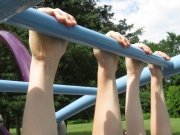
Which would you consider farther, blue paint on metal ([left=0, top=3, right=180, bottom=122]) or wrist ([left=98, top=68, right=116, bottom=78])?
wrist ([left=98, top=68, right=116, bottom=78])

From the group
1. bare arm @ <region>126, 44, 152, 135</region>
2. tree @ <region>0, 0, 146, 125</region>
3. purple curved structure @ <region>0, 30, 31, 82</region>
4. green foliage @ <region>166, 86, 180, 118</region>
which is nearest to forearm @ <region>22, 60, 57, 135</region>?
bare arm @ <region>126, 44, 152, 135</region>

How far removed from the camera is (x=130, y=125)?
1.03 metres

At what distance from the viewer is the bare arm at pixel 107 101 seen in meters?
0.87

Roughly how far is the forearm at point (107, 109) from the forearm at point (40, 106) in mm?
266

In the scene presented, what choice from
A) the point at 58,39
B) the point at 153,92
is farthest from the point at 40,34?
the point at 153,92

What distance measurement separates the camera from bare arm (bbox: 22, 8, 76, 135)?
603mm

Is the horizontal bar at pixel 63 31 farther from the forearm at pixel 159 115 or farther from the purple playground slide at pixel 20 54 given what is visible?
the purple playground slide at pixel 20 54

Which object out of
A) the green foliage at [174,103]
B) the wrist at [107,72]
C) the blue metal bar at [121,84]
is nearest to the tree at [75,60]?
the blue metal bar at [121,84]

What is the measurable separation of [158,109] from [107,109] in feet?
1.09

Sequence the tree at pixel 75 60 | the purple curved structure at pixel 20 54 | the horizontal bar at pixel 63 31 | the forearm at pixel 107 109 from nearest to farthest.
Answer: the horizontal bar at pixel 63 31, the forearm at pixel 107 109, the purple curved structure at pixel 20 54, the tree at pixel 75 60

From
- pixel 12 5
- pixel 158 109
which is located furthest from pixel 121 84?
pixel 12 5

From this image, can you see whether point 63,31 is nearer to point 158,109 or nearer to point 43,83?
point 43,83

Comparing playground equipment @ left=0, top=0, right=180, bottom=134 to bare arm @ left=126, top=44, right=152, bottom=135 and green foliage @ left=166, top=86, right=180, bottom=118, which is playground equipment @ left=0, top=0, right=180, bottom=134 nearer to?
bare arm @ left=126, top=44, right=152, bottom=135

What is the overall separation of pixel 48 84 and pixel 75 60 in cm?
717
